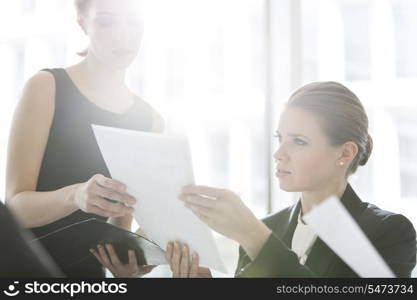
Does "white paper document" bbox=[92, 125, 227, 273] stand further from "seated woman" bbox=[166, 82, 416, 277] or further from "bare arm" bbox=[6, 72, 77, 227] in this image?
"bare arm" bbox=[6, 72, 77, 227]

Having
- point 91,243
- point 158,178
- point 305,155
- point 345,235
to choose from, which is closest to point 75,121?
point 91,243

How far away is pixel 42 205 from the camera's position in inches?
39.3

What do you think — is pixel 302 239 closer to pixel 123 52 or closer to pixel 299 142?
pixel 299 142

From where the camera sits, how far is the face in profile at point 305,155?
113 cm

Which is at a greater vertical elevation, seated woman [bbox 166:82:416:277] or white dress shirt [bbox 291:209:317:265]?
seated woman [bbox 166:82:416:277]

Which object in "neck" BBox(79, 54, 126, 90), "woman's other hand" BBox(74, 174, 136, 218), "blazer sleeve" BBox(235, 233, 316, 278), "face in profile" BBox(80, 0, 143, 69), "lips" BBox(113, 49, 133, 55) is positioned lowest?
"blazer sleeve" BBox(235, 233, 316, 278)

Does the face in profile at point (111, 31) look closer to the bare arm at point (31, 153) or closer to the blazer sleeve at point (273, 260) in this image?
the bare arm at point (31, 153)

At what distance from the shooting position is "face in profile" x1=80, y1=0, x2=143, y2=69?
1.20m

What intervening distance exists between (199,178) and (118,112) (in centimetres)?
61

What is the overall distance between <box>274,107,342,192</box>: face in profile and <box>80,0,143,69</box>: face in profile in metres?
0.45

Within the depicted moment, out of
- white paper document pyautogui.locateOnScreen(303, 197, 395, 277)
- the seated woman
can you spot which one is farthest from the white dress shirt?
white paper document pyautogui.locateOnScreen(303, 197, 395, 277)

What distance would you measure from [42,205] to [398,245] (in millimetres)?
753

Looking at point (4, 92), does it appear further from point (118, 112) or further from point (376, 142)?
point (376, 142)

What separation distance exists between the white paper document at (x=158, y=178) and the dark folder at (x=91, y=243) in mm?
46
